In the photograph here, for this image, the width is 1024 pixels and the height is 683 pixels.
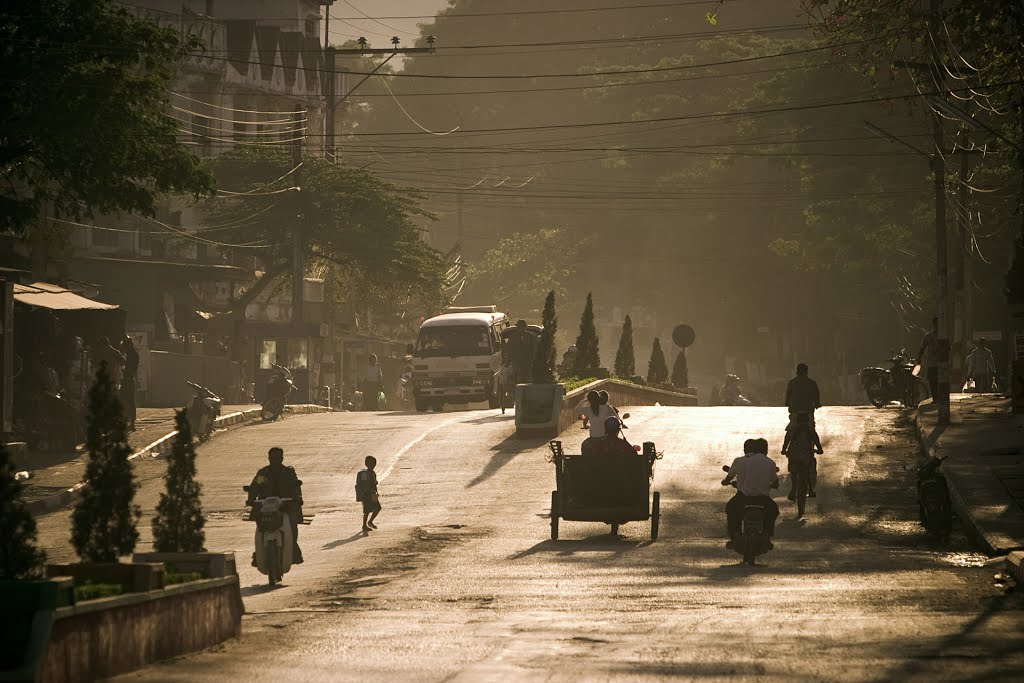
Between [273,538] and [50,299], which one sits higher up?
[50,299]

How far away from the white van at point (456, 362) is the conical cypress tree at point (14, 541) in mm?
34716

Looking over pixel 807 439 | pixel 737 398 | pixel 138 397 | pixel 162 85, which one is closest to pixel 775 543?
pixel 807 439

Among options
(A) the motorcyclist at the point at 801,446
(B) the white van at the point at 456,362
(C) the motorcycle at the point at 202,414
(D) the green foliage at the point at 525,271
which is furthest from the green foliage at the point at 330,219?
(D) the green foliage at the point at 525,271

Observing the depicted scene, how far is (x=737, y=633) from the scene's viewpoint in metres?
12.8

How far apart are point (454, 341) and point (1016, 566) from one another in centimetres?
3081

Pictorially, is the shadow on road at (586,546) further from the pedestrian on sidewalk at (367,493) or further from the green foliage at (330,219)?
the green foliage at (330,219)

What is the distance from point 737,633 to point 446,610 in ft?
10.2

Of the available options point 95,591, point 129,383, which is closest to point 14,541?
point 95,591

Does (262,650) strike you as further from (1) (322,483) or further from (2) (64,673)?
(1) (322,483)

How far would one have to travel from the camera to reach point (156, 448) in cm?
3469

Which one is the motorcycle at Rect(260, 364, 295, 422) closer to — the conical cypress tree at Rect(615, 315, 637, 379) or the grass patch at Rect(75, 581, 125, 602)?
the conical cypress tree at Rect(615, 315, 637, 379)

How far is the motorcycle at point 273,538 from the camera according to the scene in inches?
700

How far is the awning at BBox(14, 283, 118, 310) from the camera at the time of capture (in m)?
35.1

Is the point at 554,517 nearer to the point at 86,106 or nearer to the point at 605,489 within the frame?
the point at 605,489
